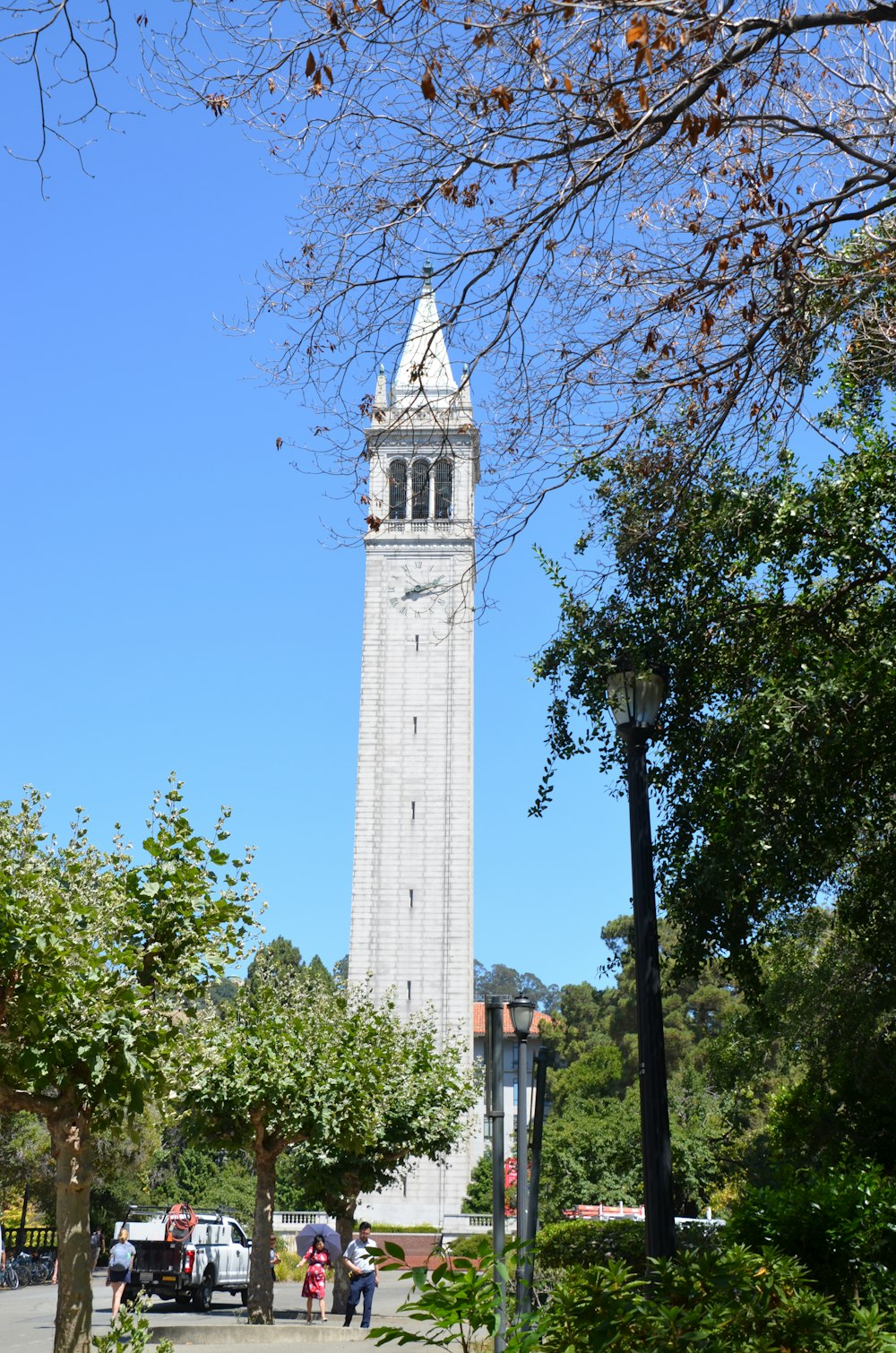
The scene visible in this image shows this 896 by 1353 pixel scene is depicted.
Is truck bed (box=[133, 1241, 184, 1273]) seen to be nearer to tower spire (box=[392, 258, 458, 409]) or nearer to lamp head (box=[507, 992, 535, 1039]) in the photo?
lamp head (box=[507, 992, 535, 1039])

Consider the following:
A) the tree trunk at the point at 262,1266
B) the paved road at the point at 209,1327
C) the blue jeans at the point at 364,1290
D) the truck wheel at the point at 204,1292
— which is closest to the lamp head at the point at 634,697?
the paved road at the point at 209,1327

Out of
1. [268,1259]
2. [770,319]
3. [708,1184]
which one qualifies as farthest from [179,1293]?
[770,319]

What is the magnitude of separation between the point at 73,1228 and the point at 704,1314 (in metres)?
6.40

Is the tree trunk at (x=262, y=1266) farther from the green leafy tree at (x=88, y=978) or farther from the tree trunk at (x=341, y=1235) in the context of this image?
the green leafy tree at (x=88, y=978)

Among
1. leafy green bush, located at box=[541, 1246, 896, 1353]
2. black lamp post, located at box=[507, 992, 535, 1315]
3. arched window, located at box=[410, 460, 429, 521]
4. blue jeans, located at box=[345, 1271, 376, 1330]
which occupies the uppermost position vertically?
arched window, located at box=[410, 460, 429, 521]

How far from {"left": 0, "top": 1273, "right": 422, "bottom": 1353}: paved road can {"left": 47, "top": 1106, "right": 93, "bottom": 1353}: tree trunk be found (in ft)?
13.7

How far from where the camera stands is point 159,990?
10.3 m

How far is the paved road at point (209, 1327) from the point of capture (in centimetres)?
1698

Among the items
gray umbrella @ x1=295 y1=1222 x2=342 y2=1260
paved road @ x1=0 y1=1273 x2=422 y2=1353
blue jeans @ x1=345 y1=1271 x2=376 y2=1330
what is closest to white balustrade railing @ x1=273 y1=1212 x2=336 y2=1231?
paved road @ x1=0 y1=1273 x2=422 y2=1353

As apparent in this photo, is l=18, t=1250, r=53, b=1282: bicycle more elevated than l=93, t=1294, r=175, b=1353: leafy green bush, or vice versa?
l=93, t=1294, r=175, b=1353: leafy green bush

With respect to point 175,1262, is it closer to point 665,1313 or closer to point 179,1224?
point 179,1224

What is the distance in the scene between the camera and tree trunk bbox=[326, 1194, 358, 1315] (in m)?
26.2

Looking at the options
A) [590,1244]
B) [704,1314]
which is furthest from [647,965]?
[590,1244]

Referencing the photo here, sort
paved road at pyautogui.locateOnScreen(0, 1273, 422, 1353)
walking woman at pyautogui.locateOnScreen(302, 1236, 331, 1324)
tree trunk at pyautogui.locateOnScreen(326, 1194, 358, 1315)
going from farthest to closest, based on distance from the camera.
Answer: tree trunk at pyautogui.locateOnScreen(326, 1194, 358, 1315) < walking woman at pyautogui.locateOnScreen(302, 1236, 331, 1324) < paved road at pyautogui.locateOnScreen(0, 1273, 422, 1353)
